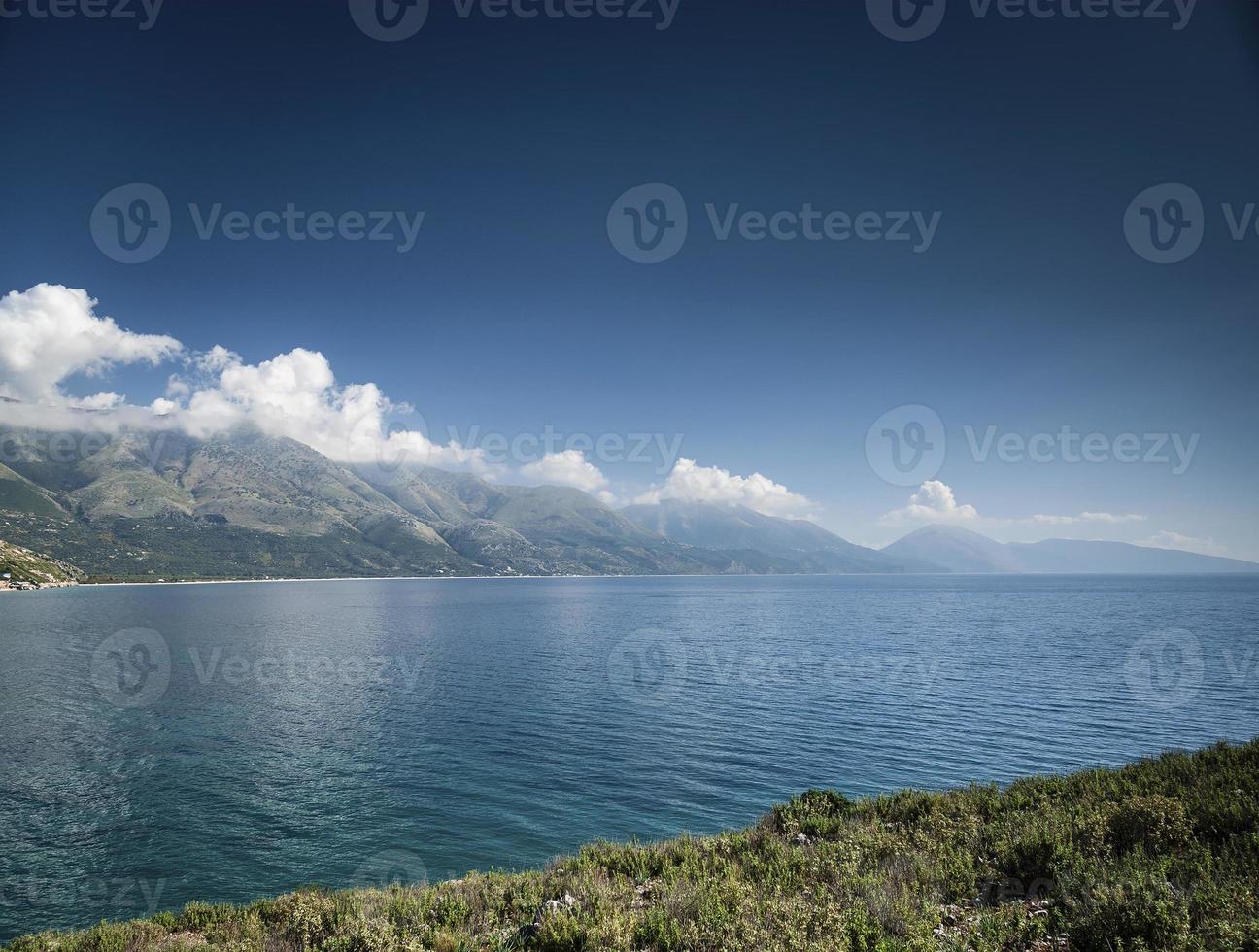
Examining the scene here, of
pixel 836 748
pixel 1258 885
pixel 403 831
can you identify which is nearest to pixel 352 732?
pixel 403 831

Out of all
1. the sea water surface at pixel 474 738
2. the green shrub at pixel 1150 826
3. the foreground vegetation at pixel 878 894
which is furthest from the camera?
the sea water surface at pixel 474 738

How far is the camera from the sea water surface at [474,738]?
1116 inches

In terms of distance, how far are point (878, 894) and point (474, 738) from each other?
40.4 metres

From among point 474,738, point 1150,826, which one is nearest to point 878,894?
point 1150,826

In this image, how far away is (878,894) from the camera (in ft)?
41.7

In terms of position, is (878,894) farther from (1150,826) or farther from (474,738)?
(474,738)

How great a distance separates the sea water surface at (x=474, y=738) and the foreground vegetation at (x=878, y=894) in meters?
12.2

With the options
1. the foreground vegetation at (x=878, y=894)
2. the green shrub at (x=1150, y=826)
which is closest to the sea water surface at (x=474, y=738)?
the foreground vegetation at (x=878, y=894)

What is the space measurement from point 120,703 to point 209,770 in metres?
27.4

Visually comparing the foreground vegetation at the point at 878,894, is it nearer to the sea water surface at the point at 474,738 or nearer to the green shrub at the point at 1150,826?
the green shrub at the point at 1150,826

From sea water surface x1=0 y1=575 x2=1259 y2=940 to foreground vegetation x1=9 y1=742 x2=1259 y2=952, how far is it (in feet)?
40.0

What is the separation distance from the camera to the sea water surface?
93.0 ft

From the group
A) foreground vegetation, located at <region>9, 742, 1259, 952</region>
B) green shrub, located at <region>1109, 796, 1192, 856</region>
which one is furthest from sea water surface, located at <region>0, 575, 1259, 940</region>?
green shrub, located at <region>1109, 796, 1192, 856</region>

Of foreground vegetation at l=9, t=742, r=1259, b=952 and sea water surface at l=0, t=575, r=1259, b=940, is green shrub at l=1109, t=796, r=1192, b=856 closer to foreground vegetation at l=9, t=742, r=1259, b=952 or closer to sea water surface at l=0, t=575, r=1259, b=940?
foreground vegetation at l=9, t=742, r=1259, b=952
